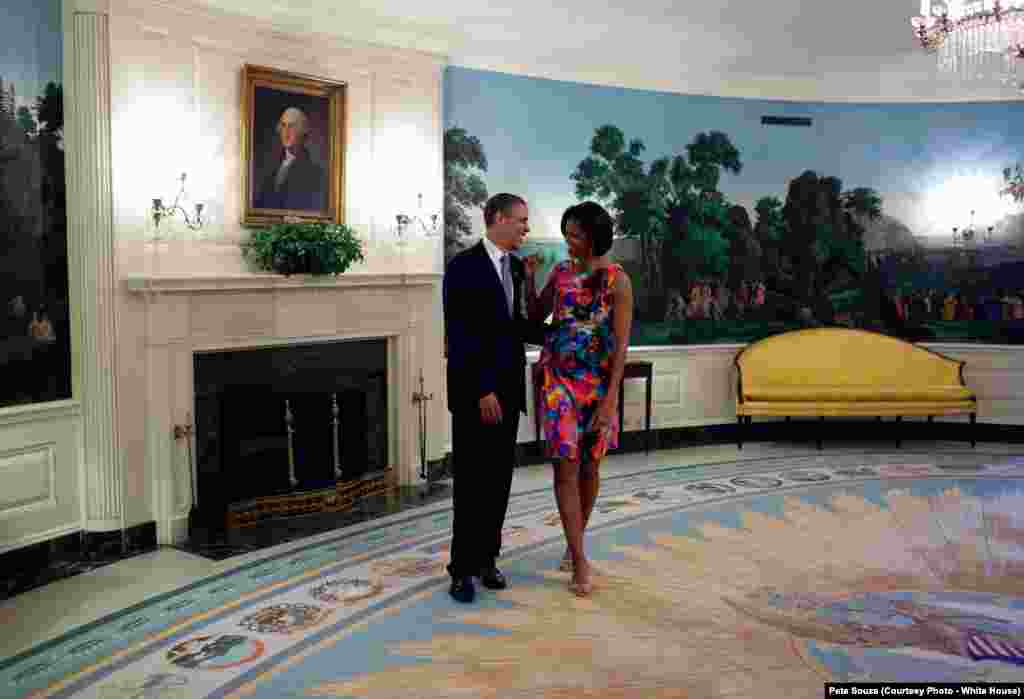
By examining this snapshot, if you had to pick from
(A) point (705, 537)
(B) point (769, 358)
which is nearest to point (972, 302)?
(B) point (769, 358)

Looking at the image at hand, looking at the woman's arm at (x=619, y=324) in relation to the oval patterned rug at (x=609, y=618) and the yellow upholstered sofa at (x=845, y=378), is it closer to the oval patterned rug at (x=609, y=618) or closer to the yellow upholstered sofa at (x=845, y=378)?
the oval patterned rug at (x=609, y=618)

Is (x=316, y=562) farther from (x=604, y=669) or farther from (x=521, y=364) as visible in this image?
(x=604, y=669)

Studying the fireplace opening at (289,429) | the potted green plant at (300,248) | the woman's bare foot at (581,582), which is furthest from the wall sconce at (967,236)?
the woman's bare foot at (581,582)

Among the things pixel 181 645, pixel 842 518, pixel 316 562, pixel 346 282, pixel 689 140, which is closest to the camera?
pixel 181 645

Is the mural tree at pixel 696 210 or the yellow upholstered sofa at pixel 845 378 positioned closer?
the yellow upholstered sofa at pixel 845 378

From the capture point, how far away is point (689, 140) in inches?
342

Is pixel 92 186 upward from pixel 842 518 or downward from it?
upward

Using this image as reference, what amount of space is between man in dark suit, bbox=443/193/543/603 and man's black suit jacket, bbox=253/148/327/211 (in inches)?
91.0

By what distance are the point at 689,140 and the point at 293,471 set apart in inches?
202

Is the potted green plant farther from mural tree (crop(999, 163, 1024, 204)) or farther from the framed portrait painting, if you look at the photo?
mural tree (crop(999, 163, 1024, 204))

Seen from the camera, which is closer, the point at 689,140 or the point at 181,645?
the point at 181,645

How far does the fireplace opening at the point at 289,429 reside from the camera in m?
5.62

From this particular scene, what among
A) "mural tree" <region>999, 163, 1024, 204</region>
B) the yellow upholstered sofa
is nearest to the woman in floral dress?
the yellow upholstered sofa

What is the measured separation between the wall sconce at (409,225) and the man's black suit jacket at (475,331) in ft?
8.88
